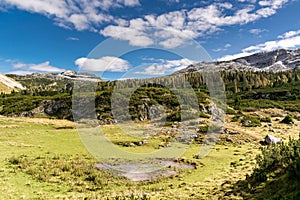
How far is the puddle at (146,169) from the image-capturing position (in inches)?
921

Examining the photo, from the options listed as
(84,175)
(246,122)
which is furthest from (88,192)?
(246,122)

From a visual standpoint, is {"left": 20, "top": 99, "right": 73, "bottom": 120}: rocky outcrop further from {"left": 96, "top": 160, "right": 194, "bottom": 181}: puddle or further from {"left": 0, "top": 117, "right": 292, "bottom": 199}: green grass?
{"left": 96, "top": 160, "right": 194, "bottom": 181}: puddle

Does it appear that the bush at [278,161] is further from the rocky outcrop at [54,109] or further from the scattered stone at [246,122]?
the rocky outcrop at [54,109]

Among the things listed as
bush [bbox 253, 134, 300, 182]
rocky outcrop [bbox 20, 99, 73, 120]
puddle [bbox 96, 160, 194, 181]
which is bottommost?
→ puddle [bbox 96, 160, 194, 181]

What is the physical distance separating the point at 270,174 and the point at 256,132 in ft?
101

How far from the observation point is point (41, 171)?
74.6ft

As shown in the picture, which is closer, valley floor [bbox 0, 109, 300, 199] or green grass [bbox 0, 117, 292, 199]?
valley floor [bbox 0, 109, 300, 199]

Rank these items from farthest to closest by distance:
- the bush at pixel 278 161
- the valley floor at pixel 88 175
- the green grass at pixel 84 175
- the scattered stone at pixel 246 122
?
1. the scattered stone at pixel 246 122
2. the green grass at pixel 84 175
3. the valley floor at pixel 88 175
4. the bush at pixel 278 161

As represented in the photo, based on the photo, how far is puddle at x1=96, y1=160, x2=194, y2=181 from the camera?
76.7 ft

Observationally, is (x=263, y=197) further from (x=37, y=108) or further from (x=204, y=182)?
(x=37, y=108)

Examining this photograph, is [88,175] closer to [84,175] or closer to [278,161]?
[84,175]

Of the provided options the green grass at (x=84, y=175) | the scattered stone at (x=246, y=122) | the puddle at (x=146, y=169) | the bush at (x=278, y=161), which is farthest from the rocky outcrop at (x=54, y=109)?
the bush at (x=278, y=161)

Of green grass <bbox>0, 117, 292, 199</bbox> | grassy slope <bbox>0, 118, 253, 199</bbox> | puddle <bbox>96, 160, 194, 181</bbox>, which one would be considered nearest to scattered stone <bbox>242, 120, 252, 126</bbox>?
grassy slope <bbox>0, 118, 253, 199</bbox>

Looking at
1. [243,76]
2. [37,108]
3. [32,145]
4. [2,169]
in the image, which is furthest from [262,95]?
[2,169]
